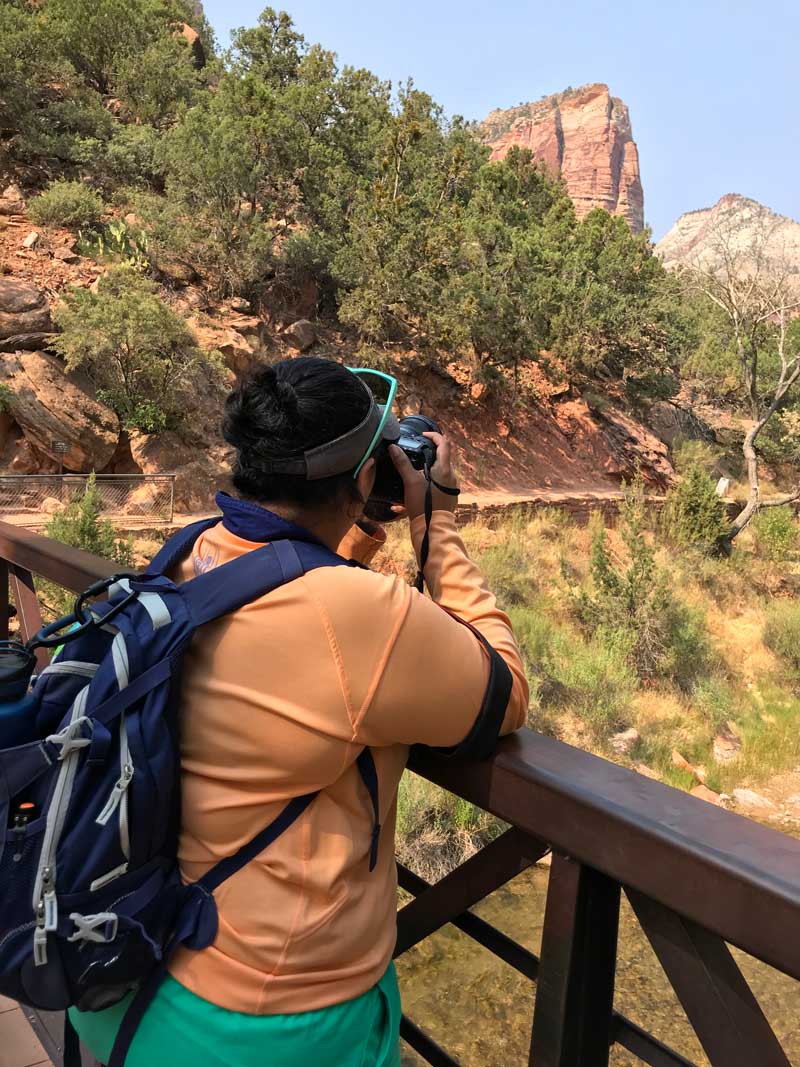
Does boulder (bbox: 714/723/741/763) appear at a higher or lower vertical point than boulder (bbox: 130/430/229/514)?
lower

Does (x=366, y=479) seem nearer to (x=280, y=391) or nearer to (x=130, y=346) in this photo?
(x=280, y=391)

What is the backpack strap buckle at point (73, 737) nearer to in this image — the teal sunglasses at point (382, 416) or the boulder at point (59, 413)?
the teal sunglasses at point (382, 416)

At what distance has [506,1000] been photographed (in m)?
5.12

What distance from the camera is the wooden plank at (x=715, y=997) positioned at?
0.87 m

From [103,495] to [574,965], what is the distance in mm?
11641

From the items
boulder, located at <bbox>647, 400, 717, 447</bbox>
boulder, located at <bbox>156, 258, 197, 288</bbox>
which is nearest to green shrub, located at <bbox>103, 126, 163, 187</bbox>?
boulder, located at <bbox>156, 258, 197, 288</bbox>

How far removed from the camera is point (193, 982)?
3.33ft

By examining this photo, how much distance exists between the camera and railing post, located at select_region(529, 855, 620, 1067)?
3.33ft

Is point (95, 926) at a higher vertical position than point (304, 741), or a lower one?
lower

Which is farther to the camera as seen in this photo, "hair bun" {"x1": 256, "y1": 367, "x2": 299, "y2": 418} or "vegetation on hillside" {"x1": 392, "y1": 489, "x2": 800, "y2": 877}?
"vegetation on hillside" {"x1": 392, "y1": 489, "x2": 800, "y2": 877}

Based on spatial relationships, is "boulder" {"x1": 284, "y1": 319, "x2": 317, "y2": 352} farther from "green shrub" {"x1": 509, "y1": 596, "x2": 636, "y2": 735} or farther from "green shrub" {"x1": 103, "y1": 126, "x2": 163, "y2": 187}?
"green shrub" {"x1": 509, "y1": 596, "x2": 636, "y2": 735}

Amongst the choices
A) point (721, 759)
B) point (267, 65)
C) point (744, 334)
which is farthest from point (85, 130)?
point (721, 759)

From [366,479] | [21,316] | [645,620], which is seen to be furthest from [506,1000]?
[21,316]

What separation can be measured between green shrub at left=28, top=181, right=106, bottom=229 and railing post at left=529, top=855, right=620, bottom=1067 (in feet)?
59.1
